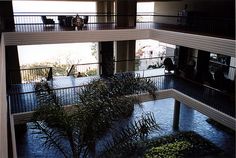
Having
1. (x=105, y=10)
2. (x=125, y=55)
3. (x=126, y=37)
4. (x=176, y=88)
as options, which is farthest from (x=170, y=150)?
(x=105, y=10)

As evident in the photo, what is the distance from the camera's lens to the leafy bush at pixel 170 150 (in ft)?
34.9

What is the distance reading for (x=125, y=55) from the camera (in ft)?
57.2

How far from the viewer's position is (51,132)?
6.47 metres

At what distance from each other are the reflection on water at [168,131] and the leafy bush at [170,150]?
134 centimetres

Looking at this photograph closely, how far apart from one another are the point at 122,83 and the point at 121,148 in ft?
6.22

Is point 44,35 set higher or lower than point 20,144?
higher

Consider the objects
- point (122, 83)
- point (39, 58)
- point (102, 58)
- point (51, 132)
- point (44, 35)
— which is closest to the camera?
point (51, 132)

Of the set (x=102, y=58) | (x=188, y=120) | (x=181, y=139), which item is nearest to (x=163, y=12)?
(x=102, y=58)

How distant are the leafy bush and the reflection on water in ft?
4.41

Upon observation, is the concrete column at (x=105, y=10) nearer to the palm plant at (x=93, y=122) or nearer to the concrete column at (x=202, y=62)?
the concrete column at (x=202, y=62)

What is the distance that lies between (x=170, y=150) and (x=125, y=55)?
26.4ft

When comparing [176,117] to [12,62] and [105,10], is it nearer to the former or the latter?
[12,62]

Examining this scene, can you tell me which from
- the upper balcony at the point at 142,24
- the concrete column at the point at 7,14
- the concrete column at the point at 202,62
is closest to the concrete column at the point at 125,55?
the upper balcony at the point at 142,24

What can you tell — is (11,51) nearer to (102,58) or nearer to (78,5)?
(102,58)
